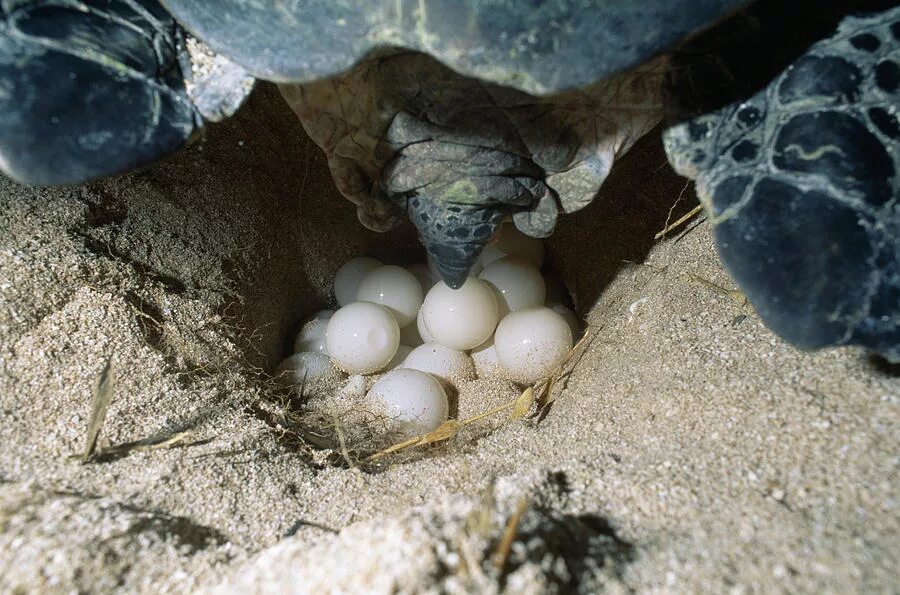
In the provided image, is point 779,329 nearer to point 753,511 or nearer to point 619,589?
point 753,511

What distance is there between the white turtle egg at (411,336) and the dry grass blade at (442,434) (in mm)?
501

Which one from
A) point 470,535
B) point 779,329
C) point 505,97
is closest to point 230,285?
point 505,97

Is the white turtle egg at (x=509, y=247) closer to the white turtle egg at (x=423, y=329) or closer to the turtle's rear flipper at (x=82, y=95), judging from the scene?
the white turtle egg at (x=423, y=329)

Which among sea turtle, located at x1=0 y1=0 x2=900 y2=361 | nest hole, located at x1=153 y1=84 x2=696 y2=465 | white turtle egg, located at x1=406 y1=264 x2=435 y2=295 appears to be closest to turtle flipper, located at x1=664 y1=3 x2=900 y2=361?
sea turtle, located at x1=0 y1=0 x2=900 y2=361

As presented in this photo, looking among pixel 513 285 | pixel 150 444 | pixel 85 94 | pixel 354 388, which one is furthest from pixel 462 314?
pixel 85 94

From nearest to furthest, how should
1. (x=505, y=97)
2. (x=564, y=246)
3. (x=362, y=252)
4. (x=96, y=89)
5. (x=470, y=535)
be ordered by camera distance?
(x=470, y=535) < (x=96, y=89) < (x=505, y=97) < (x=564, y=246) < (x=362, y=252)

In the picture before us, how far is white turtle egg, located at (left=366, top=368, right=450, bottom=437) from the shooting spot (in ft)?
4.19

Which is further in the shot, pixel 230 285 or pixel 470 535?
pixel 230 285

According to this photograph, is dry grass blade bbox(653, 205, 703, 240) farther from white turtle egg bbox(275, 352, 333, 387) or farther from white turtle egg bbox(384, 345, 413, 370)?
white turtle egg bbox(275, 352, 333, 387)

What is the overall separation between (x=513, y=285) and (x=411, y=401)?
0.46 meters

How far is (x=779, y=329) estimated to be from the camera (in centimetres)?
74

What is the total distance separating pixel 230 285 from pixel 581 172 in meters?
0.84

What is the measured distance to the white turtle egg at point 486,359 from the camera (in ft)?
5.00

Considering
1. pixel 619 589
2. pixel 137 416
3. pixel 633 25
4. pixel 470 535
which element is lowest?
pixel 619 589
